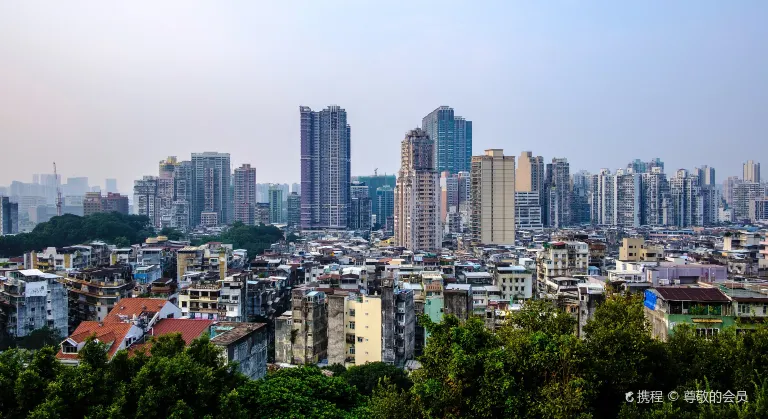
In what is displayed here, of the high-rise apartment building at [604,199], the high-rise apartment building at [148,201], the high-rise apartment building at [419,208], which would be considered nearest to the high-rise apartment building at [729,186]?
the high-rise apartment building at [604,199]

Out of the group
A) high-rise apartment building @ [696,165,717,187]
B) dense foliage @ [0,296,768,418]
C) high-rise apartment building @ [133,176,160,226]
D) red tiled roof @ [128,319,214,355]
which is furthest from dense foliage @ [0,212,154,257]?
high-rise apartment building @ [696,165,717,187]

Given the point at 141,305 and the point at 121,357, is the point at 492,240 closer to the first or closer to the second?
the point at 141,305

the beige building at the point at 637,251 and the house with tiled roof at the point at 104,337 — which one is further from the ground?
the beige building at the point at 637,251

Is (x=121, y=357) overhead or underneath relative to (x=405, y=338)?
overhead

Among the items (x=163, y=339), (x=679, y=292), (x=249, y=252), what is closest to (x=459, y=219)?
(x=249, y=252)

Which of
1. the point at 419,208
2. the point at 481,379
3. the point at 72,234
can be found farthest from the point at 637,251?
the point at 72,234

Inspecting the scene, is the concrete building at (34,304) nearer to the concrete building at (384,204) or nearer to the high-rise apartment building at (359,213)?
the high-rise apartment building at (359,213)

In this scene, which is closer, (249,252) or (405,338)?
(405,338)

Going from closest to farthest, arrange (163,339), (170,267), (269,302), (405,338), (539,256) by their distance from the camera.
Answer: (163,339) < (405,338) < (269,302) < (539,256) < (170,267)
